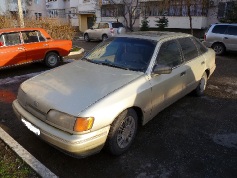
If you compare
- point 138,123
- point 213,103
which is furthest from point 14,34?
point 213,103

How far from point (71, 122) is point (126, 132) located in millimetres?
946

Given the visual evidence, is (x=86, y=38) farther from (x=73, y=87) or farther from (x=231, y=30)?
(x=73, y=87)

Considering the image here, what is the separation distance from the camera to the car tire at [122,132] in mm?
2977

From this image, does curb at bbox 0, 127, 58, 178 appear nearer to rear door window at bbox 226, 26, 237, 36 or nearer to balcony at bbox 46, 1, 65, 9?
rear door window at bbox 226, 26, 237, 36

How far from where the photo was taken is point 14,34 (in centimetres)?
721

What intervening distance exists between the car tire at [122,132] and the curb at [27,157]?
816 mm

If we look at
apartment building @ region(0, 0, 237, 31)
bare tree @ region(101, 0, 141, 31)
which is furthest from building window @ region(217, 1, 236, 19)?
bare tree @ region(101, 0, 141, 31)

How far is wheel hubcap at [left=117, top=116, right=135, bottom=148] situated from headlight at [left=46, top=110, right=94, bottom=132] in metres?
0.61

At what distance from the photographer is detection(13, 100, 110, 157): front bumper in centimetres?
264

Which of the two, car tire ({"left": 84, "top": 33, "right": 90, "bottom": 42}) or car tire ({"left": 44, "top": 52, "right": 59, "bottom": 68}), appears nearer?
car tire ({"left": 44, "top": 52, "right": 59, "bottom": 68})

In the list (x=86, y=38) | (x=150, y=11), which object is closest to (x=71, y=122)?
(x=86, y=38)

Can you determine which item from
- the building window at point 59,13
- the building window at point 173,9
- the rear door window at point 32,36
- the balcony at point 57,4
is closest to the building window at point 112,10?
the building window at point 173,9

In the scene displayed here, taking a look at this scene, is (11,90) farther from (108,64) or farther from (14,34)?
(108,64)

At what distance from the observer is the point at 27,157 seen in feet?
10.1
